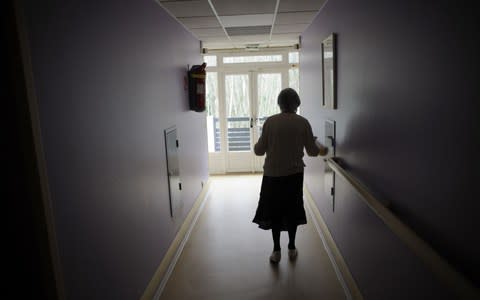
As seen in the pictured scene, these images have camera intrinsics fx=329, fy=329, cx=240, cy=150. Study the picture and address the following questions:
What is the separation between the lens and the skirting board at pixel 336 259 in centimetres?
252

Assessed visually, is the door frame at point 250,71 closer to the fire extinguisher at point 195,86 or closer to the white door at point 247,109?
the white door at point 247,109

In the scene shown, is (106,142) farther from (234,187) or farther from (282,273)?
(234,187)

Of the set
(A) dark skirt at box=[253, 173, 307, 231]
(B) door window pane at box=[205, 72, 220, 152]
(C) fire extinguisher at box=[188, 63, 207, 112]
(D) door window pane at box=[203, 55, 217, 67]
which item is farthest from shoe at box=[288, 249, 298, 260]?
(D) door window pane at box=[203, 55, 217, 67]

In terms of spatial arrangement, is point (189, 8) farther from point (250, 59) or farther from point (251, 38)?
point (250, 59)

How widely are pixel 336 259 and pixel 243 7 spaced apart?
2.68m

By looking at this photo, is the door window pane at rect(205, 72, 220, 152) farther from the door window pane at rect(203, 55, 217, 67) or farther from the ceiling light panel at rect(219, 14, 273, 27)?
the ceiling light panel at rect(219, 14, 273, 27)

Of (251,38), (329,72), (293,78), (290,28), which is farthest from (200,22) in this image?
(293,78)

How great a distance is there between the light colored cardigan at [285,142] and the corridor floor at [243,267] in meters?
0.92

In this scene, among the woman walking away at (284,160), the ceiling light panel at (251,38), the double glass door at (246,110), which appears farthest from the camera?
the double glass door at (246,110)

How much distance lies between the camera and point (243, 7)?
3453mm

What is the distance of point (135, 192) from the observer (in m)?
2.34

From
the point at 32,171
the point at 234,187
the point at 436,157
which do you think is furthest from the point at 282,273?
the point at 234,187

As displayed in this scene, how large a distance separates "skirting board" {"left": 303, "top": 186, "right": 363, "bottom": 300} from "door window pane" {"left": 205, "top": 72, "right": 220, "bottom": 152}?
3.08m

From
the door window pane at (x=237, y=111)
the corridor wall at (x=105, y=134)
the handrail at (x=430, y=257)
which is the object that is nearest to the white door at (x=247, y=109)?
the door window pane at (x=237, y=111)
